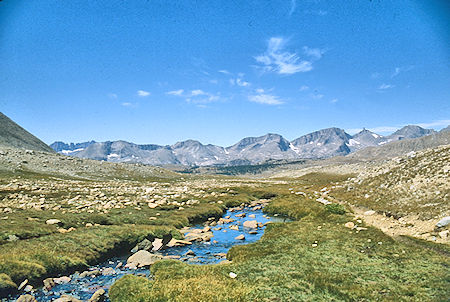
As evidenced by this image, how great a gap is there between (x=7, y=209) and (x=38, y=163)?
95192 millimetres

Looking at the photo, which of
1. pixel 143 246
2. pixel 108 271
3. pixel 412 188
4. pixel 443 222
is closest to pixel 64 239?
pixel 108 271

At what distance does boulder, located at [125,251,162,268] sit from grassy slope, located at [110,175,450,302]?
202 centimetres

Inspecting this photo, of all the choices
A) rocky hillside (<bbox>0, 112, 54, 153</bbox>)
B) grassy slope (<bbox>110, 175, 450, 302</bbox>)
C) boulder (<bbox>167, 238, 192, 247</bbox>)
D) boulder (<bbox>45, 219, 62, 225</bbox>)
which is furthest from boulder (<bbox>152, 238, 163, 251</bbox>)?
rocky hillside (<bbox>0, 112, 54, 153</bbox>)

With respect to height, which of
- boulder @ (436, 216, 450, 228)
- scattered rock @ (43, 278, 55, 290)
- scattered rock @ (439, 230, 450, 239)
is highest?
boulder @ (436, 216, 450, 228)

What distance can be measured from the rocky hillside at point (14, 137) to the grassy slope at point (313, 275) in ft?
573

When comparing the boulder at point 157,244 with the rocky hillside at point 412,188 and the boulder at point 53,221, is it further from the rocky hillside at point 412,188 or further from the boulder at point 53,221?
the rocky hillside at point 412,188

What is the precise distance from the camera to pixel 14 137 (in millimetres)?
170500

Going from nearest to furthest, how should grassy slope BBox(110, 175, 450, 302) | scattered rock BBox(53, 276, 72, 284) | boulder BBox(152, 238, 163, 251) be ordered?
grassy slope BBox(110, 175, 450, 302) → scattered rock BBox(53, 276, 72, 284) → boulder BBox(152, 238, 163, 251)

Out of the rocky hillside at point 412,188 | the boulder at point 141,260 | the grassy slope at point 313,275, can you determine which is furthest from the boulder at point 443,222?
the boulder at point 141,260

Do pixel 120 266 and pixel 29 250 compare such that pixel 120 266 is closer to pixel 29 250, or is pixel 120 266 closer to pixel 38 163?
pixel 29 250

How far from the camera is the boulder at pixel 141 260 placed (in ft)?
68.6

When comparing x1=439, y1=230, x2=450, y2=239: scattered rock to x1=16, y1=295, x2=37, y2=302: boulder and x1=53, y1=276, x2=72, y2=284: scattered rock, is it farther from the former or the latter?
x1=16, y1=295, x2=37, y2=302: boulder

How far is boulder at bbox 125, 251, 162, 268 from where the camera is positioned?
20.9 m

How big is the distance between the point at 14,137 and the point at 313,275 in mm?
210714
